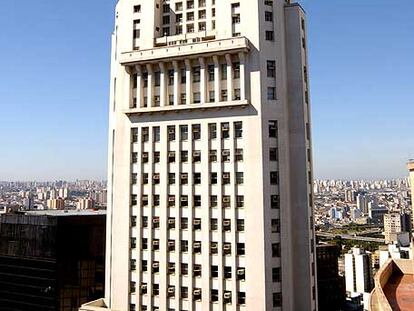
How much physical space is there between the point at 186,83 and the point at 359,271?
85.4 metres

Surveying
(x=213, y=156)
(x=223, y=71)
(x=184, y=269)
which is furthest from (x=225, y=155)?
(x=184, y=269)

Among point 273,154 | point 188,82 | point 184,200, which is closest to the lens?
point 273,154

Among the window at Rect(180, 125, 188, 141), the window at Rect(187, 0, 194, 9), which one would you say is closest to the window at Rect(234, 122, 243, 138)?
the window at Rect(180, 125, 188, 141)

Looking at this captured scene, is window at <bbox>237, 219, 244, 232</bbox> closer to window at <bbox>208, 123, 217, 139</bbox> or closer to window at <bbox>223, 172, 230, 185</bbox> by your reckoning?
window at <bbox>223, 172, 230, 185</bbox>

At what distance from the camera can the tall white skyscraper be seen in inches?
1064

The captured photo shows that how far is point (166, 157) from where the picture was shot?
2977cm

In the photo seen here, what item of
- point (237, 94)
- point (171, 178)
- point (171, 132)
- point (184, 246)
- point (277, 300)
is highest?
point (237, 94)

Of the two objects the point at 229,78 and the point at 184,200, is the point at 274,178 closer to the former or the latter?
the point at 184,200

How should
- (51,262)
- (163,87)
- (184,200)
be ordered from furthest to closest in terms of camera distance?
(51,262) < (163,87) < (184,200)

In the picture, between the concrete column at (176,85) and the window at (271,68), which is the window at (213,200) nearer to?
the concrete column at (176,85)

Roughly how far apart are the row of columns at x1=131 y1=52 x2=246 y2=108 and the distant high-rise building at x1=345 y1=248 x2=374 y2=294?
265 feet

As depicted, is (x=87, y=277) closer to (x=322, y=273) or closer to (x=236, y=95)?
(x=236, y=95)

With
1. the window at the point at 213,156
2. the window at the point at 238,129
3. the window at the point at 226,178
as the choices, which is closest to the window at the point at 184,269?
the window at the point at 226,178

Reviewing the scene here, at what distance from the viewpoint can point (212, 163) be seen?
93.4ft
